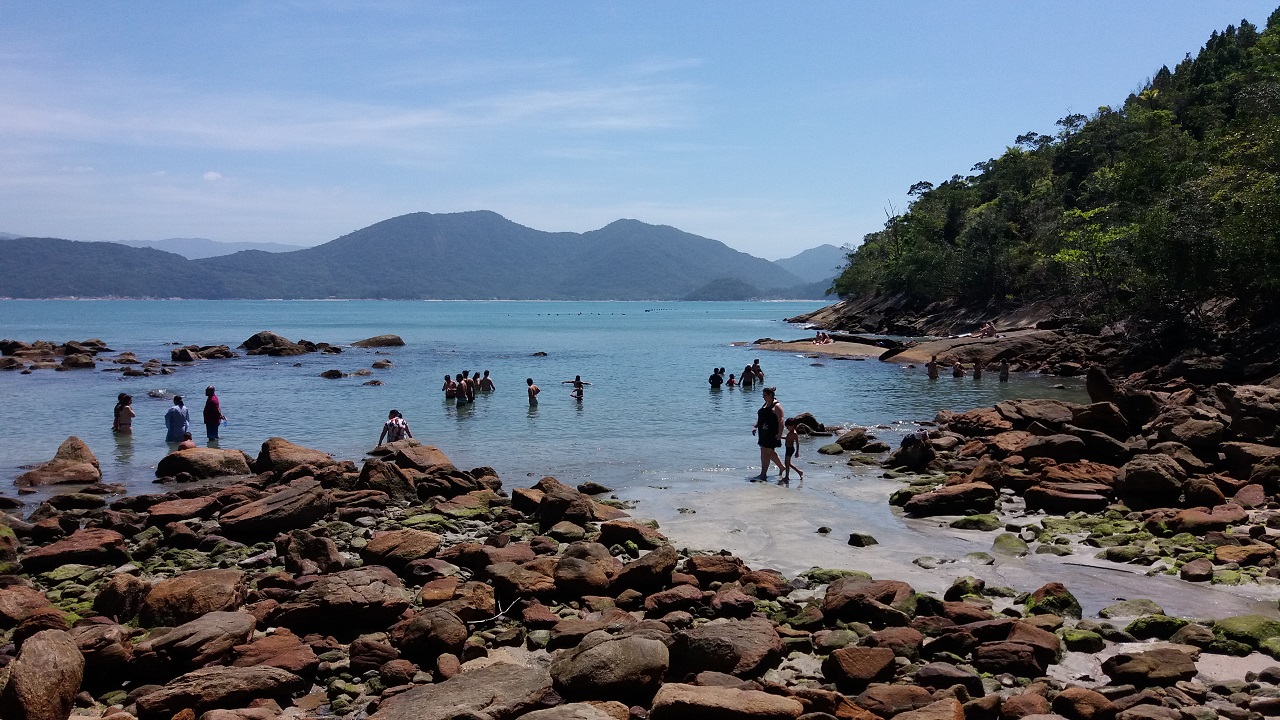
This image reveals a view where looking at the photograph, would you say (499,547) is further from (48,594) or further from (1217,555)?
(1217,555)

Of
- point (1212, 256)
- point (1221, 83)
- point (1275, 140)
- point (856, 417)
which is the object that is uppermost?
point (1221, 83)

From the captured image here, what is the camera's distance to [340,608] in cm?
969

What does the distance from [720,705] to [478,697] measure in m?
Result: 2.08

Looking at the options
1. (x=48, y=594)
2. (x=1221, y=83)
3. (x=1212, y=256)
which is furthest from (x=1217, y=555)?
(x=1221, y=83)

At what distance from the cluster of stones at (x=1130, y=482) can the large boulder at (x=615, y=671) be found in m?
7.61

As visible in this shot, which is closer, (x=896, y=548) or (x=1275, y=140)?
(x=896, y=548)

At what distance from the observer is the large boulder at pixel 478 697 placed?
7.25 meters

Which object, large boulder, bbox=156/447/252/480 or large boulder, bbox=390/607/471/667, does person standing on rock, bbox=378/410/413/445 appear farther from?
large boulder, bbox=390/607/471/667

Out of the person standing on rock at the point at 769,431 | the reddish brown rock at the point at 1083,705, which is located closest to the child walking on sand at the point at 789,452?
the person standing on rock at the point at 769,431

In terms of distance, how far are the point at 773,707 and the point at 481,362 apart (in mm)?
59900

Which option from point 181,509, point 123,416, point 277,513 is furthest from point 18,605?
point 123,416

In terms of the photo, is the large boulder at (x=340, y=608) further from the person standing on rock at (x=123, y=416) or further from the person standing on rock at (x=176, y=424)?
the person standing on rock at (x=123, y=416)

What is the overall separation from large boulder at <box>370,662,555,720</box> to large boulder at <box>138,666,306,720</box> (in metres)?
1.16

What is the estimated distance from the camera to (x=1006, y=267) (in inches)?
3162
